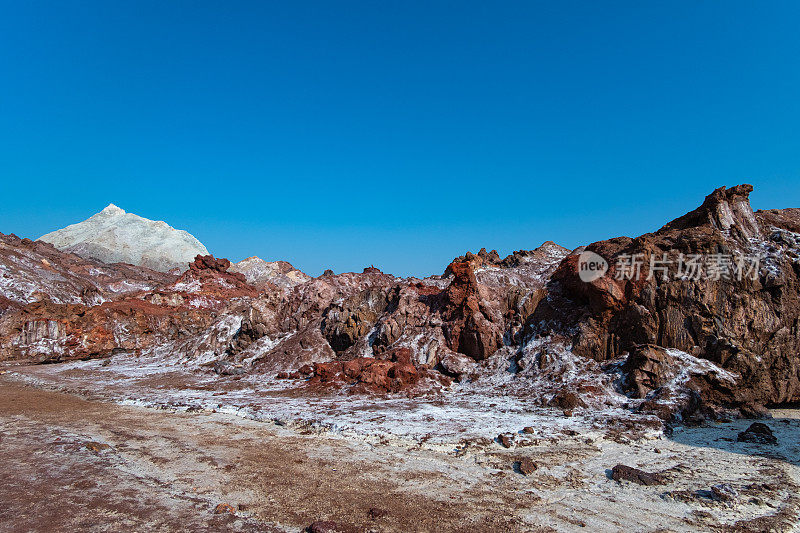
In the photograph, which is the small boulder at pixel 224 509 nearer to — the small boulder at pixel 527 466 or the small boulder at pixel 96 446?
the small boulder at pixel 96 446

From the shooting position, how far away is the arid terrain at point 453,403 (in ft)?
22.6

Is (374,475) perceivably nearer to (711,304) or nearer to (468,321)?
(468,321)

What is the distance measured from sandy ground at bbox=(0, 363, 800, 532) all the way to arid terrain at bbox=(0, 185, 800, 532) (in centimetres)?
5

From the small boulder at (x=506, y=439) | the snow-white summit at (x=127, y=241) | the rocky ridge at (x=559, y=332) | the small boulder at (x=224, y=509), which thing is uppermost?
the snow-white summit at (x=127, y=241)

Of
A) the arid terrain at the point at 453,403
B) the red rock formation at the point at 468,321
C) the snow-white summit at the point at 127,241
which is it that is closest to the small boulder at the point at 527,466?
the arid terrain at the point at 453,403

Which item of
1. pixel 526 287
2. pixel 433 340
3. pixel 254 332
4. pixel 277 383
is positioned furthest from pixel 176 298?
pixel 526 287

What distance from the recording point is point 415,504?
697 cm

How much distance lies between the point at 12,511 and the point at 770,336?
72.3ft

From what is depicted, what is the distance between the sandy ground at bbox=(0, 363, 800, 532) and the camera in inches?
251

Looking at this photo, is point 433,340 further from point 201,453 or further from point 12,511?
point 12,511

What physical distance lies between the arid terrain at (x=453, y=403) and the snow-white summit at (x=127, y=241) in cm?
9565

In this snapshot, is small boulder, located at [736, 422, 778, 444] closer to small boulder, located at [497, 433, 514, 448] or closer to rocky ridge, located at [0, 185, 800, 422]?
rocky ridge, located at [0, 185, 800, 422]

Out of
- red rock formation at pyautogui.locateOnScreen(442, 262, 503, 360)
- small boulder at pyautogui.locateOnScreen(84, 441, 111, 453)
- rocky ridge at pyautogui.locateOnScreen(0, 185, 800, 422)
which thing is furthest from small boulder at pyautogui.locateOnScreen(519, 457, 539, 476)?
red rock formation at pyautogui.locateOnScreen(442, 262, 503, 360)

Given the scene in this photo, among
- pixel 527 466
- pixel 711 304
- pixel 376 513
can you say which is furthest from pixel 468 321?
pixel 376 513
